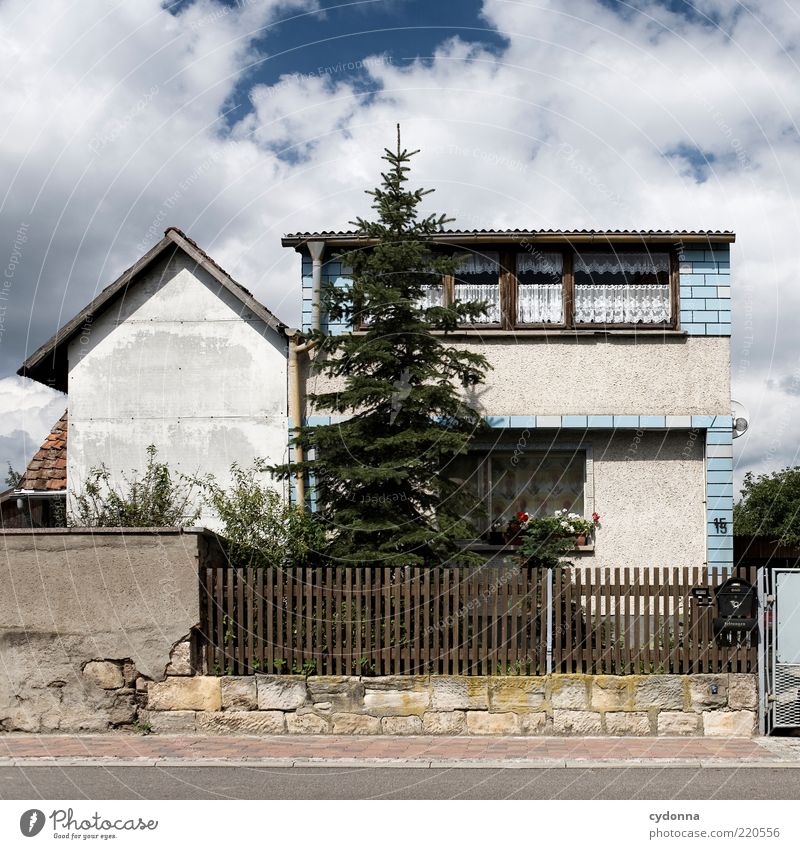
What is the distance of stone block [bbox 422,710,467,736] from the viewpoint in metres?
11.8

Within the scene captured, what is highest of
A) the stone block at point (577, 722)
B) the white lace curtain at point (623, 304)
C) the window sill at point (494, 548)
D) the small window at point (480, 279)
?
the small window at point (480, 279)

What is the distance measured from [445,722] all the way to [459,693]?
35 cm

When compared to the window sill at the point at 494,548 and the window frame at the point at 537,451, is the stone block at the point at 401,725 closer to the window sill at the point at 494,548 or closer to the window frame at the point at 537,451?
the window sill at the point at 494,548

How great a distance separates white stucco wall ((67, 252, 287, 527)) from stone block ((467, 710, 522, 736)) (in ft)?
22.6

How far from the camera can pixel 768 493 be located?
2020 inches

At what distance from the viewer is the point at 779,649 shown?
11852mm

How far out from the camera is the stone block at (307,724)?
11867mm

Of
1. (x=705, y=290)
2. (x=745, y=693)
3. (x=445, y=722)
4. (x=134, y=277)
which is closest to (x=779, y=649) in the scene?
(x=745, y=693)

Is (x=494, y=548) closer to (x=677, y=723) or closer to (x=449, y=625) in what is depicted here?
(x=449, y=625)

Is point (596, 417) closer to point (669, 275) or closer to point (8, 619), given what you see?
point (669, 275)

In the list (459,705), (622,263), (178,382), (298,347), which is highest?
(622,263)

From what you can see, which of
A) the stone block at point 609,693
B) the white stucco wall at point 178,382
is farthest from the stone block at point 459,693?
the white stucco wall at point 178,382

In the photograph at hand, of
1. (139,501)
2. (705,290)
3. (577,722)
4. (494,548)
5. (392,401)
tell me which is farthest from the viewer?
(705,290)

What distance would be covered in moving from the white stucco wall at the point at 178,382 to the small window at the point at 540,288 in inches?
160
